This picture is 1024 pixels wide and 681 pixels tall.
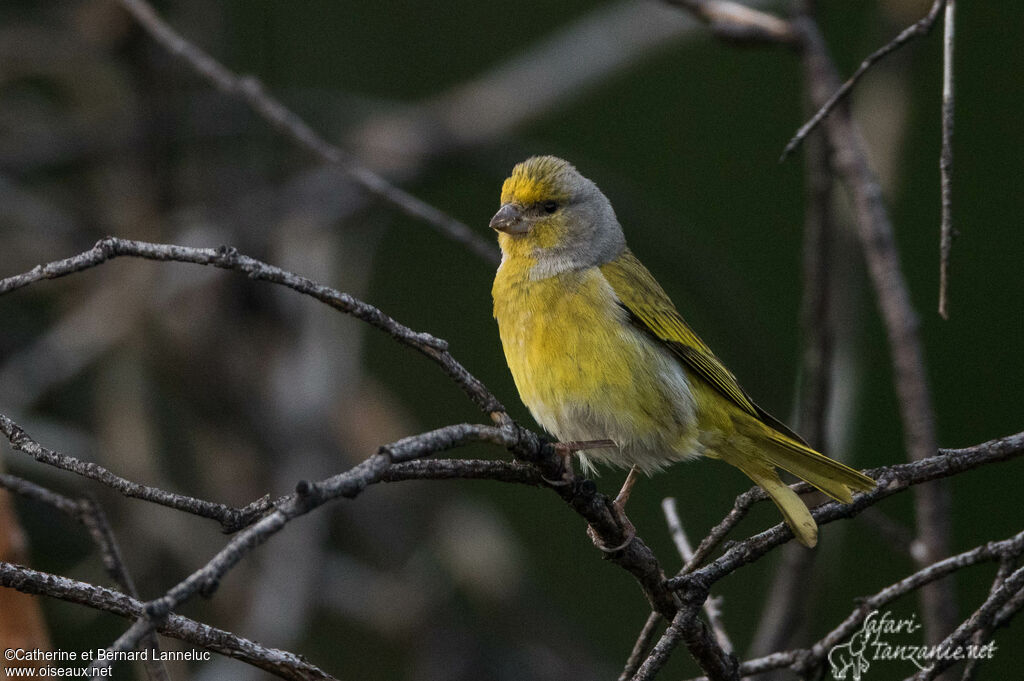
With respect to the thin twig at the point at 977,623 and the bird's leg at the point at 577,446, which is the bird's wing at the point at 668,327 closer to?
the bird's leg at the point at 577,446

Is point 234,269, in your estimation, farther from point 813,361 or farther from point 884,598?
point 813,361

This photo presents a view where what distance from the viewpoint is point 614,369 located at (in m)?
2.98

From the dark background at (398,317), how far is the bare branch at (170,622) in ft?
7.69

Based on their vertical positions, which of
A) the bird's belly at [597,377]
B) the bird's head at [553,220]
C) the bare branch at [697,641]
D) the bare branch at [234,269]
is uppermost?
the bird's head at [553,220]

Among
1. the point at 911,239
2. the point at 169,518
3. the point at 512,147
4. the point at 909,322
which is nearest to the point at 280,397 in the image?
the point at 169,518

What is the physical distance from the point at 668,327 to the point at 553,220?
50cm

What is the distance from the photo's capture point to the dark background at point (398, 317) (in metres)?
4.54

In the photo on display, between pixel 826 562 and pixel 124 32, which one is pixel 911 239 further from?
pixel 124 32

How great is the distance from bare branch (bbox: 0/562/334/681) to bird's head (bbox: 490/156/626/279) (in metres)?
1.86

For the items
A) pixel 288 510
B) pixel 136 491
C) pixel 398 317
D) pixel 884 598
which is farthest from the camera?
pixel 398 317

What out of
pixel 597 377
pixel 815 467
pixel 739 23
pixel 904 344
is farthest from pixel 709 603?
pixel 739 23

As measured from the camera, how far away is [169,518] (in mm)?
4570

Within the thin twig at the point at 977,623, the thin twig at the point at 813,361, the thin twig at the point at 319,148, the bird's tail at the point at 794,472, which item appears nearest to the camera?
the thin twig at the point at 977,623

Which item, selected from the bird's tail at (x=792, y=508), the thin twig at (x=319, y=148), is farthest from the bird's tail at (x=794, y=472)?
the thin twig at (x=319, y=148)
